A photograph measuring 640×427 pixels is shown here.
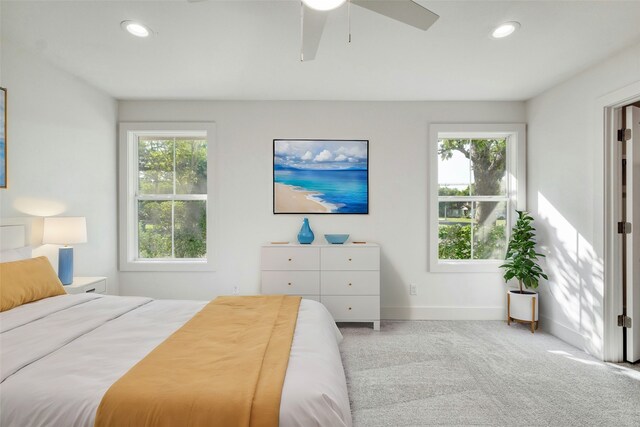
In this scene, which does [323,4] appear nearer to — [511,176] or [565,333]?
[511,176]

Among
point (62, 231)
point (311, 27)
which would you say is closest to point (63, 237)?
point (62, 231)

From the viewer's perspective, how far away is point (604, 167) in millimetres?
2729

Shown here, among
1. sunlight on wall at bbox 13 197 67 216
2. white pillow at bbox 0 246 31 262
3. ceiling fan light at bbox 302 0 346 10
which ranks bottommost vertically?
white pillow at bbox 0 246 31 262

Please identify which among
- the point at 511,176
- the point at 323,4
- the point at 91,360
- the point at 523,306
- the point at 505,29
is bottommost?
the point at 523,306

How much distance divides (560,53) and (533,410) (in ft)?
8.74

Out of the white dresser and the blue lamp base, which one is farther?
the white dresser

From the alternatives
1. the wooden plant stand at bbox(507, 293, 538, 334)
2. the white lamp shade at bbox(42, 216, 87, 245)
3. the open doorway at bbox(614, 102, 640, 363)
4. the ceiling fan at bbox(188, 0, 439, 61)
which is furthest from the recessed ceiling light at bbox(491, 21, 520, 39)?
the white lamp shade at bbox(42, 216, 87, 245)

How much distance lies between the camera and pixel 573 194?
307 centimetres

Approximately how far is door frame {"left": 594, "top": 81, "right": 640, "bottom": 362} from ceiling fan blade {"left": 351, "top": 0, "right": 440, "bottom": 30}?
6.96ft

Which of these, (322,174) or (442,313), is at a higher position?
(322,174)

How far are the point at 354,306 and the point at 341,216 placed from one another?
1.04 meters

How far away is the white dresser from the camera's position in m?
3.48

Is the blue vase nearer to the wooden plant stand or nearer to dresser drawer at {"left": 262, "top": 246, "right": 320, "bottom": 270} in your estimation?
dresser drawer at {"left": 262, "top": 246, "right": 320, "bottom": 270}

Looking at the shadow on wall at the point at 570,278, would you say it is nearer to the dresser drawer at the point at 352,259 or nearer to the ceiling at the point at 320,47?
the ceiling at the point at 320,47
